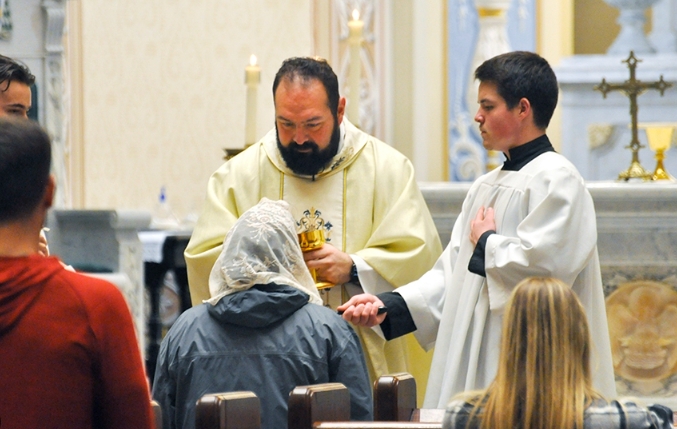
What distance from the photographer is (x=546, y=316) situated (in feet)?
8.13

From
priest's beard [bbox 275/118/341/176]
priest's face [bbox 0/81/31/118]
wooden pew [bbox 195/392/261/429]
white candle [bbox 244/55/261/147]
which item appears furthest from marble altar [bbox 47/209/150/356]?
wooden pew [bbox 195/392/261/429]

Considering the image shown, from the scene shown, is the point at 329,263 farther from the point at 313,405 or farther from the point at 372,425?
the point at 372,425

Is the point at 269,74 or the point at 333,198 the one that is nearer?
the point at 333,198

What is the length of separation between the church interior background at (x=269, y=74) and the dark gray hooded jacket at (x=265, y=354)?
2.72 m

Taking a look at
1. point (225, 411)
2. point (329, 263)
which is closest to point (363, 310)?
point (329, 263)

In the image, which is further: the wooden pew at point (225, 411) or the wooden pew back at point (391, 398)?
the wooden pew back at point (391, 398)

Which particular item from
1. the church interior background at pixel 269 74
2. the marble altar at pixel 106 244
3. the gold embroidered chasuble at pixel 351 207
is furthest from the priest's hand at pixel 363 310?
the church interior background at pixel 269 74

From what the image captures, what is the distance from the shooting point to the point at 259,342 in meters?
3.42

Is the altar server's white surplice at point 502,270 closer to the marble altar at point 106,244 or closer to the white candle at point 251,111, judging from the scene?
the white candle at point 251,111

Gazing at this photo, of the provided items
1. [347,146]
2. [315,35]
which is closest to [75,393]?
[347,146]

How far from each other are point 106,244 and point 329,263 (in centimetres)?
214

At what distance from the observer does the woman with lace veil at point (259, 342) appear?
340cm

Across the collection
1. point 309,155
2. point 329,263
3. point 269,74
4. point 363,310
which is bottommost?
point 363,310

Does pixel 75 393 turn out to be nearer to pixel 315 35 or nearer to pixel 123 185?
pixel 123 185
